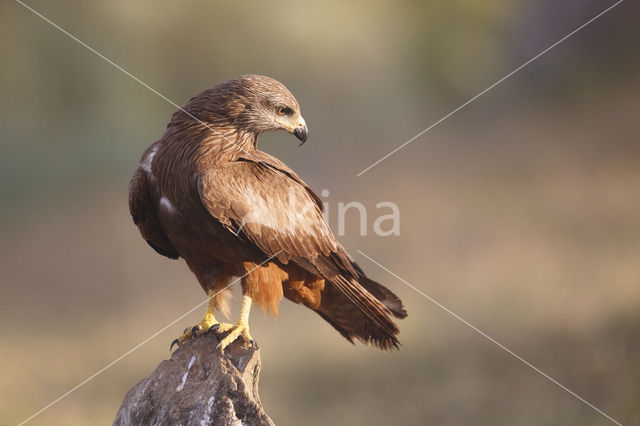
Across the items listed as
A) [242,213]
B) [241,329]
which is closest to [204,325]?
[241,329]

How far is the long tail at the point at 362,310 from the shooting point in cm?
416

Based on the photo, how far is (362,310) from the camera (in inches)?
166

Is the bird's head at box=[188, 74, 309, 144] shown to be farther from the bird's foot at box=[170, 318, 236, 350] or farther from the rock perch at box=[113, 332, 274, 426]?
the rock perch at box=[113, 332, 274, 426]

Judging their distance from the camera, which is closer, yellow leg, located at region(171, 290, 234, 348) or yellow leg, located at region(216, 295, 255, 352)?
yellow leg, located at region(216, 295, 255, 352)

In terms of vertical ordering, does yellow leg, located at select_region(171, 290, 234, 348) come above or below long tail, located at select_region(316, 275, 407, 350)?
above

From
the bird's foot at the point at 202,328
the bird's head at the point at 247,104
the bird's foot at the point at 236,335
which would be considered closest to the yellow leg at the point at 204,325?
the bird's foot at the point at 202,328

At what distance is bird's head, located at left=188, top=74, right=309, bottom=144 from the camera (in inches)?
155

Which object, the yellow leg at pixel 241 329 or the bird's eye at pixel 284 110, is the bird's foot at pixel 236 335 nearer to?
the yellow leg at pixel 241 329

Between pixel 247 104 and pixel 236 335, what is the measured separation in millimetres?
1173

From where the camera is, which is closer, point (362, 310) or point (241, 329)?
point (241, 329)

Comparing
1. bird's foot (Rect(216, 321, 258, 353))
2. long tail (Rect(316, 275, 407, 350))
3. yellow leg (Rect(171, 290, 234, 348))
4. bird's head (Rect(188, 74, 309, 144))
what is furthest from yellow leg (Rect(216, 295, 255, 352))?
bird's head (Rect(188, 74, 309, 144))

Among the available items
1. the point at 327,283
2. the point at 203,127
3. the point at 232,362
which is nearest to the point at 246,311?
the point at 232,362

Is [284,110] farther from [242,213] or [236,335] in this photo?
[236,335]

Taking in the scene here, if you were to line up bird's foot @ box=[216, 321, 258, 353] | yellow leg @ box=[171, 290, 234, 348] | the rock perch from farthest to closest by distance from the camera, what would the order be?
yellow leg @ box=[171, 290, 234, 348] → bird's foot @ box=[216, 321, 258, 353] → the rock perch
